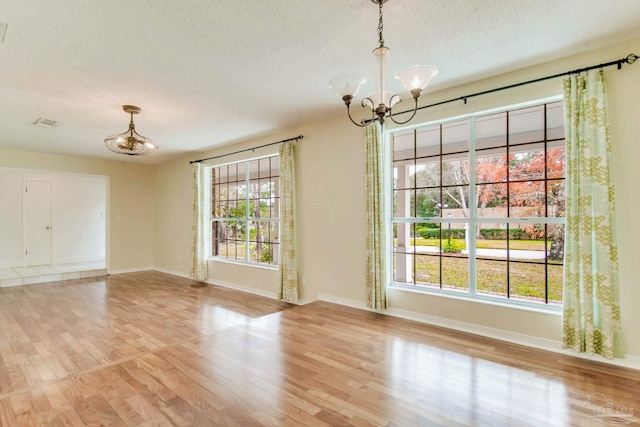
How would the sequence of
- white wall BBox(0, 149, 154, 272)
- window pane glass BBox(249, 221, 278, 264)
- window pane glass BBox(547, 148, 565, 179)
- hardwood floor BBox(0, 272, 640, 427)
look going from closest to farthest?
hardwood floor BBox(0, 272, 640, 427), window pane glass BBox(547, 148, 565, 179), window pane glass BBox(249, 221, 278, 264), white wall BBox(0, 149, 154, 272)

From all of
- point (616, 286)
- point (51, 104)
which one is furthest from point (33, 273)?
point (616, 286)

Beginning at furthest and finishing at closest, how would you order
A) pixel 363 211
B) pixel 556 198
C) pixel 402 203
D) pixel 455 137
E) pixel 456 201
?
pixel 402 203, pixel 363 211, pixel 455 137, pixel 456 201, pixel 556 198

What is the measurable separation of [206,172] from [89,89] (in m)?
3.36

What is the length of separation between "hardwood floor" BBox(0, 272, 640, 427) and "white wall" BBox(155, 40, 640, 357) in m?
0.27

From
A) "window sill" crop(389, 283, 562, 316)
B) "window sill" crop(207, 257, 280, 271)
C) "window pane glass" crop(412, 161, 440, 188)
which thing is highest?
"window pane glass" crop(412, 161, 440, 188)

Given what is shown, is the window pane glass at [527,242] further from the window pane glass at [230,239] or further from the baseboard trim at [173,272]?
the baseboard trim at [173,272]

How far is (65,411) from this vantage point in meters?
1.99

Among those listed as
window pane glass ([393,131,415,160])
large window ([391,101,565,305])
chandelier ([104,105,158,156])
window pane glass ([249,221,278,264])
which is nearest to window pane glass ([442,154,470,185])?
large window ([391,101,565,305])

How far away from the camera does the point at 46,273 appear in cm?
675

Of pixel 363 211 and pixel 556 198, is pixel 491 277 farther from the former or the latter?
pixel 363 211

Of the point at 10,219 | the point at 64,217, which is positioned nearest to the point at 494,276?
the point at 64,217

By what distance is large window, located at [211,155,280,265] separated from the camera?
5.65m

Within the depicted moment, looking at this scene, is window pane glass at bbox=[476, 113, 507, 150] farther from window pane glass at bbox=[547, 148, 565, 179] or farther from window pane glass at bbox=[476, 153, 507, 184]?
window pane glass at bbox=[547, 148, 565, 179]

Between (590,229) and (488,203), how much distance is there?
0.91 metres
